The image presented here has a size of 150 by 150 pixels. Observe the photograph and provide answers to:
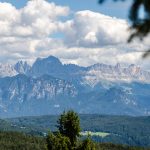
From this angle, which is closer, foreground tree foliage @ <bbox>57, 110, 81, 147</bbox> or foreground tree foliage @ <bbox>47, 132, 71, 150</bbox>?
foreground tree foliage @ <bbox>47, 132, 71, 150</bbox>

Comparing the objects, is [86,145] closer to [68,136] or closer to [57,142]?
[68,136]

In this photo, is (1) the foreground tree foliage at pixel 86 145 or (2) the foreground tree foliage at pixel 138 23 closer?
(2) the foreground tree foliage at pixel 138 23

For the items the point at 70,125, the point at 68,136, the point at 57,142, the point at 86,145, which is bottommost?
the point at 86,145

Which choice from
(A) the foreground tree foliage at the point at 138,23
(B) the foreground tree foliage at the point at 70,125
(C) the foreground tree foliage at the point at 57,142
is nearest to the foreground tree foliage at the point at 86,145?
(C) the foreground tree foliage at the point at 57,142

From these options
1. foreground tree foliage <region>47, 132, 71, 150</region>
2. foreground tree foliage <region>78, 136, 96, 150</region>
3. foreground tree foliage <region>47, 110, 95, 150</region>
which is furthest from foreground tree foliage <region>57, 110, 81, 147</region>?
foreground tree foliage <region>78, 136, 96, 150</region>

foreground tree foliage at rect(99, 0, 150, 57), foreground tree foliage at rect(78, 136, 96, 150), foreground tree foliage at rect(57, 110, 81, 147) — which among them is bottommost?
foreground tree foliage at rect(78, 136, 96, 150)

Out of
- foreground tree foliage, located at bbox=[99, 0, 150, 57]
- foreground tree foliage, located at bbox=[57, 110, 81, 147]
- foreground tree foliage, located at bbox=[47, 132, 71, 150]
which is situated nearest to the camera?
foreground tree foliage, located at bbox=[99, 0, 150, 57]

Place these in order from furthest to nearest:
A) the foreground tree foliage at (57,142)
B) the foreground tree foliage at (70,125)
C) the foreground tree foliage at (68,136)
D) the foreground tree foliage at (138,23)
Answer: the foreground tree foliage at (70,125), the foreground tree foliage at (68,136), the foreground tree foliage at (57,142), the foreground tree foliage at (138,23)

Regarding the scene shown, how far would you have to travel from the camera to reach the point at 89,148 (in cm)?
4694

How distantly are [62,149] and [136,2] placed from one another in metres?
37.2

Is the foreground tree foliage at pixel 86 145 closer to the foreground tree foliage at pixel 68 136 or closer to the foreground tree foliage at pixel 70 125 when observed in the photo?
the foreground tree foliage at pixel 68 136

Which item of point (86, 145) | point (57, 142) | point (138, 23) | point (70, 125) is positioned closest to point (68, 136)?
point (70, 125)

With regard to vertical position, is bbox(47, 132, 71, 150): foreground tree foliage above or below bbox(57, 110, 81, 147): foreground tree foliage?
below

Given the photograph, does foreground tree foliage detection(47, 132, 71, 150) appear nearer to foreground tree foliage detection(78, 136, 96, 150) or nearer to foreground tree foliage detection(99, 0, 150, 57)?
foreground tree foliage detection(78, 136, 96, 150)
